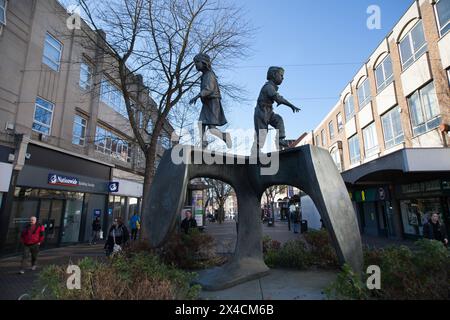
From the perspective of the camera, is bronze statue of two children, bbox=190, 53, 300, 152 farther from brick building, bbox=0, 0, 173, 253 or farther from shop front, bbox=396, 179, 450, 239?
shop front, bbox=396, 179, 450, 239

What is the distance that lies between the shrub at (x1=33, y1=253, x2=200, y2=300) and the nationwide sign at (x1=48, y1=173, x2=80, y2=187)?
11.5 meters

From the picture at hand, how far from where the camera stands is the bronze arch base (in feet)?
16.0

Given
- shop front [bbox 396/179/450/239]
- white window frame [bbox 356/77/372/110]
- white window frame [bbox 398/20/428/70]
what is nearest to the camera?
shop front [bbox 396/179/450/239]

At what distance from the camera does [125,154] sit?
76.7ft

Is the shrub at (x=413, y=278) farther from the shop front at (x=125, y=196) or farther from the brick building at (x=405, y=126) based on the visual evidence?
the shop front at (x=125, y=196)

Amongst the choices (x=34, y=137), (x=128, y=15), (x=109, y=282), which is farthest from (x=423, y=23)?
(x=34, y=137)

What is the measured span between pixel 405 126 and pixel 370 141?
5.33 m

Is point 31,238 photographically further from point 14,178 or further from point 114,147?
point 114,147

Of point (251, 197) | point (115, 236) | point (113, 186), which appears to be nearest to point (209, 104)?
point (251, 197)

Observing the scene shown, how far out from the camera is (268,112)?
683 cm

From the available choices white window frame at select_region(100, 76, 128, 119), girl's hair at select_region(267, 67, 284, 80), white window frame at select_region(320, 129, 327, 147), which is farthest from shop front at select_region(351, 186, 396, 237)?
white window frame at select_region(100, 76, 128, 119)

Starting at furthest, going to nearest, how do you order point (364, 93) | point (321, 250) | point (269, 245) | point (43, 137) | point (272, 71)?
point (364, 93)
point (43, 137)
point (269, 245)
point (321, 250)
point (272, 71)

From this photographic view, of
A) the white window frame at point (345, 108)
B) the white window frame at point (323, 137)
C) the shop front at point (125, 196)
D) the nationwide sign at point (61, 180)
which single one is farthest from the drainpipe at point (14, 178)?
the white window frame at point (323, 137)
